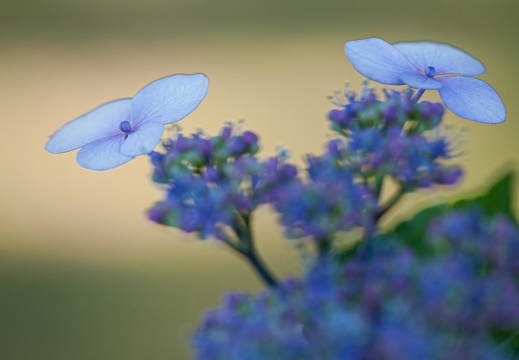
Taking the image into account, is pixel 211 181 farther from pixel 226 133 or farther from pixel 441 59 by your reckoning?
pixel 441 59


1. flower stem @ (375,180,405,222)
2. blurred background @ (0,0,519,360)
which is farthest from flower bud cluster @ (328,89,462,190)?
blurred background @ (0,0,519,360)

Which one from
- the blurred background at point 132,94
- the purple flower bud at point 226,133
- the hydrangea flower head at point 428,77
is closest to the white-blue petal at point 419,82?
the hydrangea flower head at point 428,77

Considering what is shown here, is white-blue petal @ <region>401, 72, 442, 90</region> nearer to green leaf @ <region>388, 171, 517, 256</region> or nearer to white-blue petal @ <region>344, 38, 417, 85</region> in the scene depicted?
white-blue petal @ <region>344, 38, 417, 85</region>

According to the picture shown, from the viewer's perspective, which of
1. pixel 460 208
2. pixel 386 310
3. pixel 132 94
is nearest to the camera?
pixel 386 310

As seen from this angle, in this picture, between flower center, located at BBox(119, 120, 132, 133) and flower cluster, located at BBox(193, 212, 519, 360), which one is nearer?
flower cluster, located at BBox(193, 212, 519, 360)

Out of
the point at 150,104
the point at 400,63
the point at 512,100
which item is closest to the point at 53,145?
the point at 150,104

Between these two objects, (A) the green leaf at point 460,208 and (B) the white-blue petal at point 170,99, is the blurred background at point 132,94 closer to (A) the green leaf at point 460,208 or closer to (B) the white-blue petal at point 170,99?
(A) the green leaf at point 460,208

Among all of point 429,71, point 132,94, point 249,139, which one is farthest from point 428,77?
point 132,94
